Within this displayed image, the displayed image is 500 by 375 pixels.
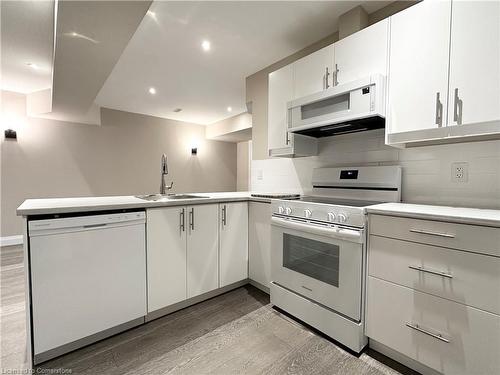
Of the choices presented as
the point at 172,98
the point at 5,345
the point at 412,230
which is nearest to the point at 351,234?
the point at 412,230

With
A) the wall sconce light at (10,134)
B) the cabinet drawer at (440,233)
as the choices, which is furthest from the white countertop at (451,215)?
the wall sconce light at (10,134)

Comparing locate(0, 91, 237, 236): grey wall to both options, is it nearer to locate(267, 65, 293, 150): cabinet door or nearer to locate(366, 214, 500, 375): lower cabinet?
locate(267, 65, 293, 150): cabinet door

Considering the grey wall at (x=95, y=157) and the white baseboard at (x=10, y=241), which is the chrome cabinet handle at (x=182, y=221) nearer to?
the grey wall at (x=95, y=157)

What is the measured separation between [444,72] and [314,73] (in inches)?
36.3

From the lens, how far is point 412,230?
1296 mm

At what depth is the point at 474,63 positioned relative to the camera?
127 centimetres

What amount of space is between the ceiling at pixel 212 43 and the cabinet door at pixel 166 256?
1.71 metres

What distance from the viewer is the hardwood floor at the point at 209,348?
4.57 ft

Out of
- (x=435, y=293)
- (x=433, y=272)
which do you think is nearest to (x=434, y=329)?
(x=435, y=293)

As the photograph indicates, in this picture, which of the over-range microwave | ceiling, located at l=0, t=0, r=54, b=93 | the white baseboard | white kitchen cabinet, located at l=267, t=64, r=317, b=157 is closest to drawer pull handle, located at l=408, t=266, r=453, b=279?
the over-range microwave

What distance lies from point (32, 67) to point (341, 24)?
12.4ft

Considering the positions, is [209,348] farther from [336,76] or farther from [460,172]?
[336,76]

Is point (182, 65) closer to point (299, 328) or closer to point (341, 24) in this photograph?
point (341, 24)

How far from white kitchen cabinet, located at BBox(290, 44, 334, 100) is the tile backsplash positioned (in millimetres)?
505
